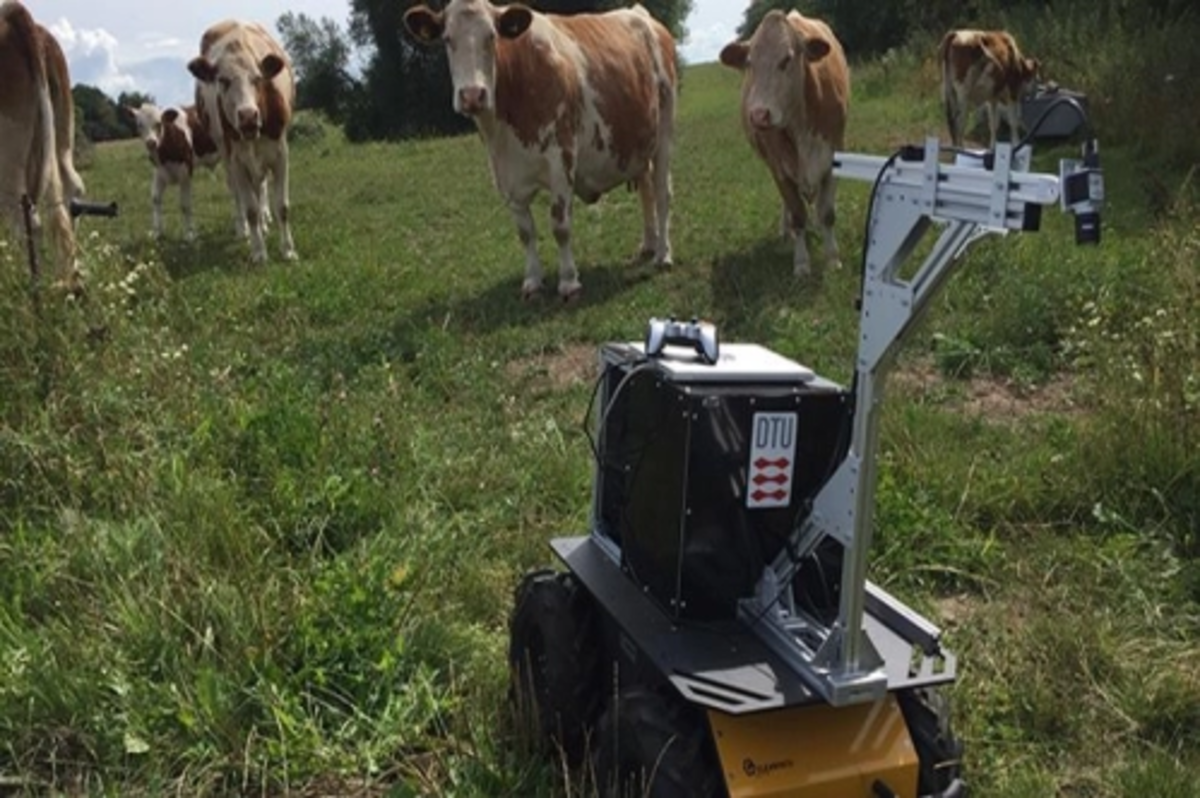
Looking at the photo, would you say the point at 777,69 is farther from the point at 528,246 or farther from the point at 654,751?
the point at 654,751

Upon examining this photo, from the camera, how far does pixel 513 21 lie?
7.83 metres

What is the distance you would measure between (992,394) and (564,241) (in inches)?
141

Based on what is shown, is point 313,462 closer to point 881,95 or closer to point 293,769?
point 293,769

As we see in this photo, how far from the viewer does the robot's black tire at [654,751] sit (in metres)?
2.50

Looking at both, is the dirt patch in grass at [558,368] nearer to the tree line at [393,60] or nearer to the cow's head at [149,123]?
the cow's head at [149,123]

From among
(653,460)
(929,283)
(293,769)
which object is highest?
(929,283)

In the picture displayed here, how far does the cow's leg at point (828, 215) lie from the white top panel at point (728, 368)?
217 inches

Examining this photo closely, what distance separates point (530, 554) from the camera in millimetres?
4254

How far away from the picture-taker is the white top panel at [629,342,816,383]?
284cm

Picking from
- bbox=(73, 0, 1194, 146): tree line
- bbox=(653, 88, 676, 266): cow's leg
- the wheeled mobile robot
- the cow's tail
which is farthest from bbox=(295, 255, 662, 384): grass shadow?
bbox=(73, 0, 1194, 146): tree line

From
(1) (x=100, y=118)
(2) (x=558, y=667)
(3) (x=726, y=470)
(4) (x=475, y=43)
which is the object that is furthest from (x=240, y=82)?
(1) (x=100, y=118)

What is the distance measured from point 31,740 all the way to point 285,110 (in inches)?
344

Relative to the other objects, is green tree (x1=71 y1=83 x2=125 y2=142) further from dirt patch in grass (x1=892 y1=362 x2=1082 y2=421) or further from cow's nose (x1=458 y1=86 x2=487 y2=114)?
dirt patch in grass (x1=892 y1=362 x2=1082 y2=421)

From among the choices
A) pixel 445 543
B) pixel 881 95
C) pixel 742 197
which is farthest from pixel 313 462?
pixel 881 95
